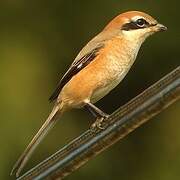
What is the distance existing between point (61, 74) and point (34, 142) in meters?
2.42

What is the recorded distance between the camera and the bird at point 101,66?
3879 millimetres

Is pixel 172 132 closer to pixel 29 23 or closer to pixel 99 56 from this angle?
pixel 29 23

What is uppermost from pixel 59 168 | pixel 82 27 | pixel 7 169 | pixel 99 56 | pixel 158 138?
pixel 59 168

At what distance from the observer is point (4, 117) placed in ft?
17.9

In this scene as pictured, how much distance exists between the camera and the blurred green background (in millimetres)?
5508

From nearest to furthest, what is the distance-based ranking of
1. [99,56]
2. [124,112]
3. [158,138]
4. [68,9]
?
[124,112] → [99,56] → [158,138] → [68,9]

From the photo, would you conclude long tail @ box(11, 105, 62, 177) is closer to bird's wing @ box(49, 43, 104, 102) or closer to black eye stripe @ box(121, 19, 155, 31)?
bird's wing @ box(49, 43, 104, 102)

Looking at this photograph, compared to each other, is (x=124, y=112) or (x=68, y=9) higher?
(x=124, y=112)

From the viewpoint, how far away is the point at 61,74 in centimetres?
602

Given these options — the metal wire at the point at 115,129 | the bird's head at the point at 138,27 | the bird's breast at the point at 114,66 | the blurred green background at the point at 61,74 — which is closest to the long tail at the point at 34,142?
the bird's breast at the point at 114,66

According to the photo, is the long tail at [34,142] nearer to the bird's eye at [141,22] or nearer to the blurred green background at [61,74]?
the bird's eye at [141,22]

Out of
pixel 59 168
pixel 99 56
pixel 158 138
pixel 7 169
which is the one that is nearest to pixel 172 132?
pixel 158 138

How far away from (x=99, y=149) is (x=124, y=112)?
0.14m

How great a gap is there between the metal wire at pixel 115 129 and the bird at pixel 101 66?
130 centimetres
